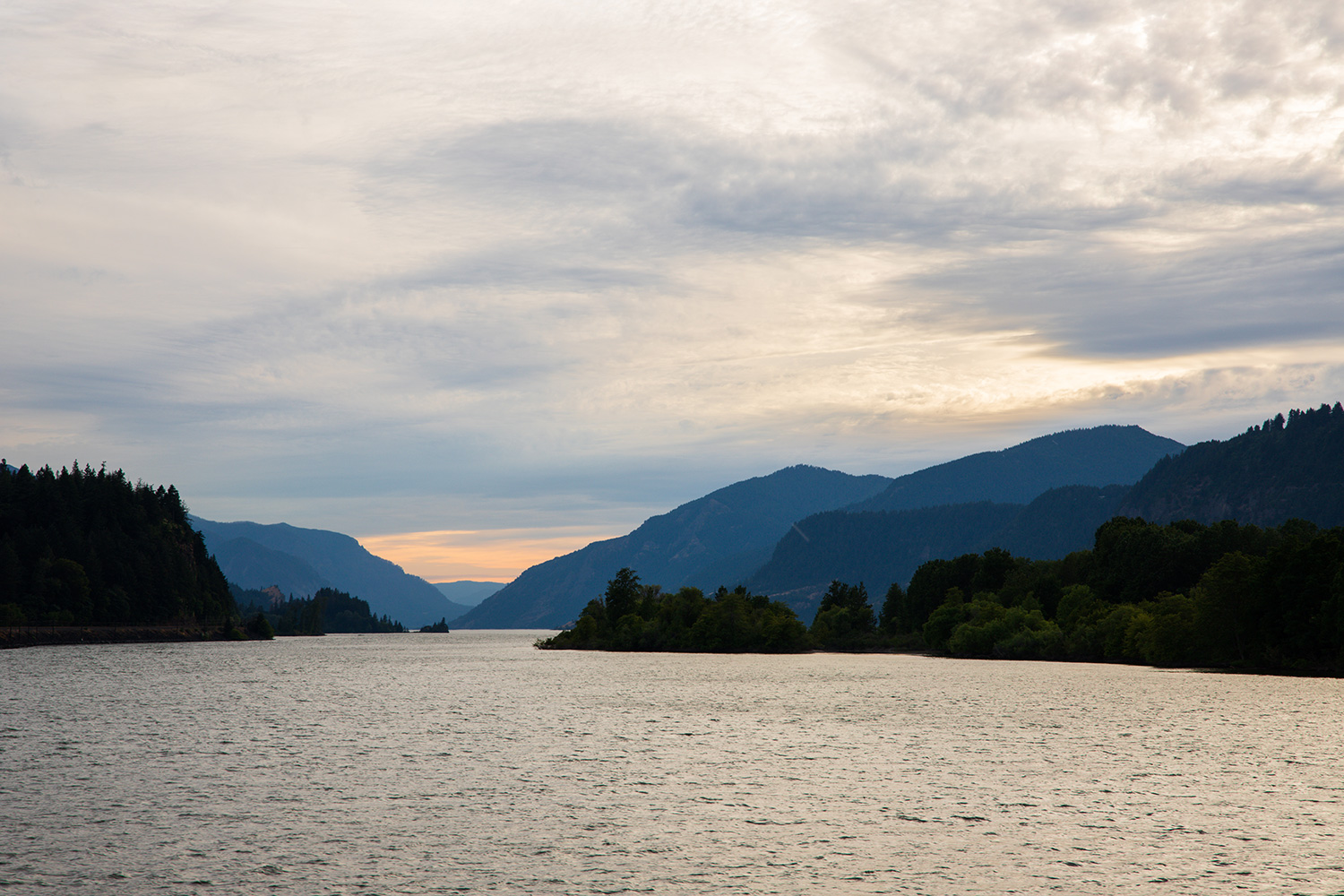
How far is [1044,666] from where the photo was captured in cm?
17900

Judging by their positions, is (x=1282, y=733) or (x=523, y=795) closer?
(x=523, y=795)

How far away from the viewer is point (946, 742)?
68.3 meters

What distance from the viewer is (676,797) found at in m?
47.3

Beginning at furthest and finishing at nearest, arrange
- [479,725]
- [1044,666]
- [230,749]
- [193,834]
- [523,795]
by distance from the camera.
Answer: [1044,666] < [479,725] < [230,749] < [523,795] < [193,834]

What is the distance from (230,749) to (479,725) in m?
21.4

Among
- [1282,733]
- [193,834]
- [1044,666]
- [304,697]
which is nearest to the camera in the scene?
[193,834]

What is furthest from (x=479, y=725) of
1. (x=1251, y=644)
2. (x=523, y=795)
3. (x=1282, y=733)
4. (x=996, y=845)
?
(x=1251, y=644)

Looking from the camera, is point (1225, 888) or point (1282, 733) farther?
point (1282, 733)

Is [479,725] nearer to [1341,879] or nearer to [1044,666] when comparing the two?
[1341,879]

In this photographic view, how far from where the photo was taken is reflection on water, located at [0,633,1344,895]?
106ft

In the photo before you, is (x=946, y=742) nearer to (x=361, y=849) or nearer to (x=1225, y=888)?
(x=1225, y=888)

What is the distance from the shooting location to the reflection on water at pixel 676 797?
3234 cm

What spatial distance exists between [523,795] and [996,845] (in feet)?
71.3

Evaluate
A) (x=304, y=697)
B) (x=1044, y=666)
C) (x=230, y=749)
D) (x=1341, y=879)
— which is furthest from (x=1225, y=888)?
(x=1044, y=666)
